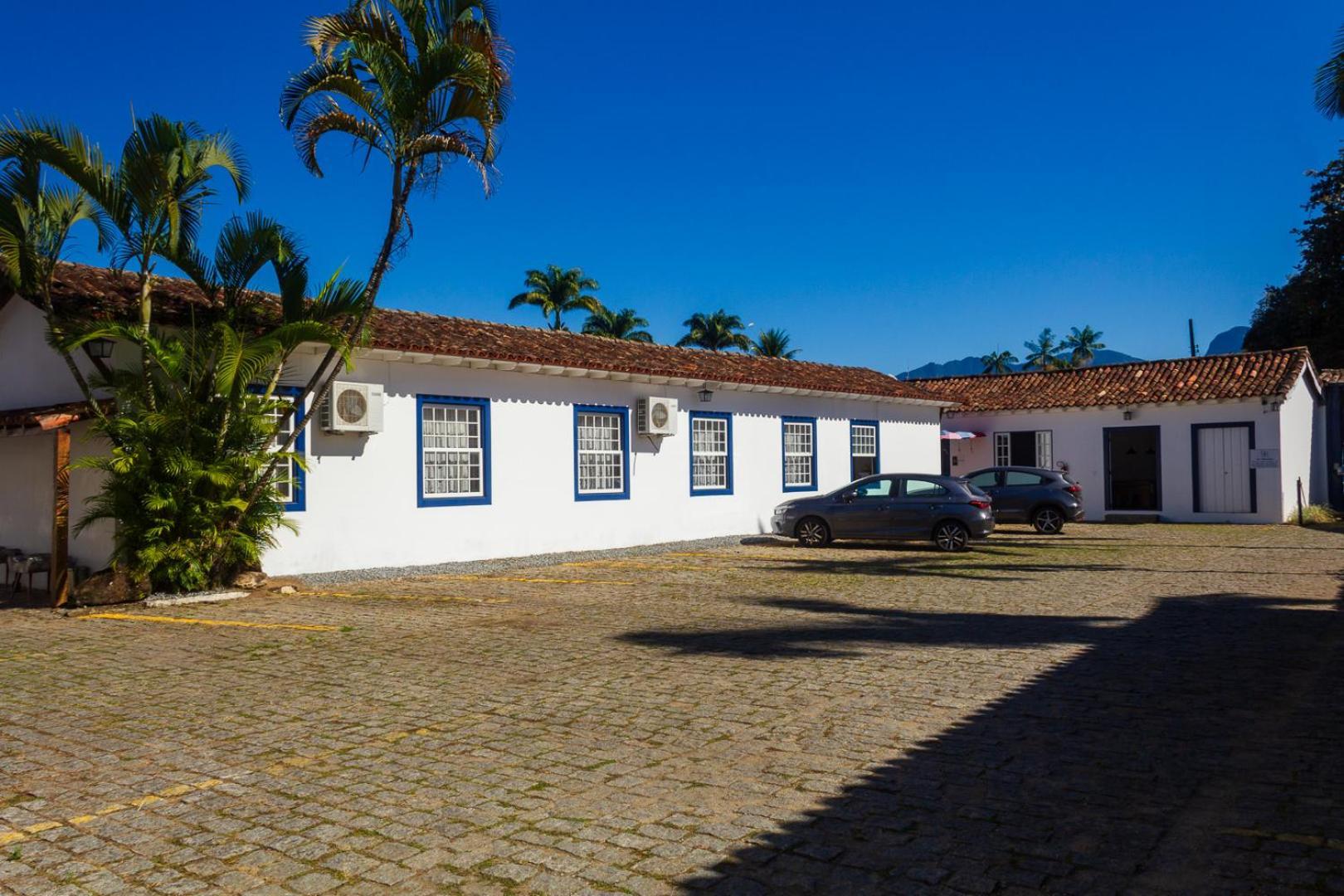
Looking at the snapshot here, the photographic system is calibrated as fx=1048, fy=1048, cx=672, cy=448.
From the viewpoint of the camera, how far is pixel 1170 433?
26875mm

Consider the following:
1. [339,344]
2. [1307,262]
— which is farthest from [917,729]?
[1307,262]

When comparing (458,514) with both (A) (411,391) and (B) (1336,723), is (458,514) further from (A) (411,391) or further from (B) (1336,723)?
(B) (1336,723)

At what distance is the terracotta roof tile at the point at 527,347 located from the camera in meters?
13.3

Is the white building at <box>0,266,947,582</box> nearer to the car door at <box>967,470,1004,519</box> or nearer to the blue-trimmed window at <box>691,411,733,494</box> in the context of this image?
the blue-trimmed window at <box>691,411,733,494</box>

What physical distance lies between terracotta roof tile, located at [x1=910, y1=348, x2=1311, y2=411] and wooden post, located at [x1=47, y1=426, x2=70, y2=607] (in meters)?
21.5

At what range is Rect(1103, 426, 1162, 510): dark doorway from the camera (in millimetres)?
27594

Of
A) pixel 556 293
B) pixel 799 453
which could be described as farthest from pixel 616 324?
pixel 799 453

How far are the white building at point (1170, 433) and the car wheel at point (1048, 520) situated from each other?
17.6 feet

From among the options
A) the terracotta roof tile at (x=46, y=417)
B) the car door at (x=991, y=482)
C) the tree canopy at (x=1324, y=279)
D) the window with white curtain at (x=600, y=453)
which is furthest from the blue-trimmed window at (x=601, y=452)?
the tree canopy at (x=1324, y=279)

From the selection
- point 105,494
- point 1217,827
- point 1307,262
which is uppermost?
point 1307,262

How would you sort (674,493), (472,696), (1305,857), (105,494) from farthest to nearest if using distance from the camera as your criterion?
(674,493)
(105,494)
(472,696)
(1305,857)

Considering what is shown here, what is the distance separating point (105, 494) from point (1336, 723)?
39.9 feet

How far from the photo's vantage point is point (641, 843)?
4375 millimetres

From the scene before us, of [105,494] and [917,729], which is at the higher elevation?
[105,494]
